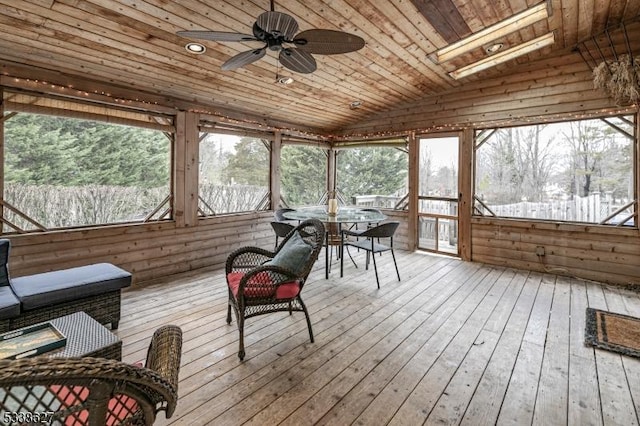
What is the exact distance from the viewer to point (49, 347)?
1582 millimetres

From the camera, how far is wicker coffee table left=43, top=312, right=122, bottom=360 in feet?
5.33

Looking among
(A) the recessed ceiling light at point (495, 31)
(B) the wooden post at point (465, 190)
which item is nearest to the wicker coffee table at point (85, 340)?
(A) the recessed ceiling light at point (495, 31)

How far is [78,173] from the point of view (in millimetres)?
5051

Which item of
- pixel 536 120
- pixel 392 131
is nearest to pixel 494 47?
pixel 536 120

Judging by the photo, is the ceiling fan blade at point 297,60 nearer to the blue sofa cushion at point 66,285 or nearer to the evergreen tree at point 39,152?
the blue sofa cushion at point 66,285

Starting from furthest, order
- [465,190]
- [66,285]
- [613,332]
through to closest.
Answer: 1. [465,190]
2. [613,332]
3. [66,285]

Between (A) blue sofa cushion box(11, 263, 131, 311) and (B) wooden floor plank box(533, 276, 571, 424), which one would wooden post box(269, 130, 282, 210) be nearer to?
(A) blue sofa cushion box(11, 263, 131, 311)

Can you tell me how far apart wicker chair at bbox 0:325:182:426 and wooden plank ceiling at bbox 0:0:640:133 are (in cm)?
287

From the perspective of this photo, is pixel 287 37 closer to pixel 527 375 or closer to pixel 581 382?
pixel 527 375

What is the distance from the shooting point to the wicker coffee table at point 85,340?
162cm

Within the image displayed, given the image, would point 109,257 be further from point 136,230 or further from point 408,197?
point 408,197

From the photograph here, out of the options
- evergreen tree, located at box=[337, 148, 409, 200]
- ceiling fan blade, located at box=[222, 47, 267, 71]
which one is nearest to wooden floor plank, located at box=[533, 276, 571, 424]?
ceiling fan blade, located at box=[222, 47, 267, 71]

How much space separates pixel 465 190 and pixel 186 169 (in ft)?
14.6

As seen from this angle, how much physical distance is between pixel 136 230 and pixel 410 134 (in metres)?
4.80
